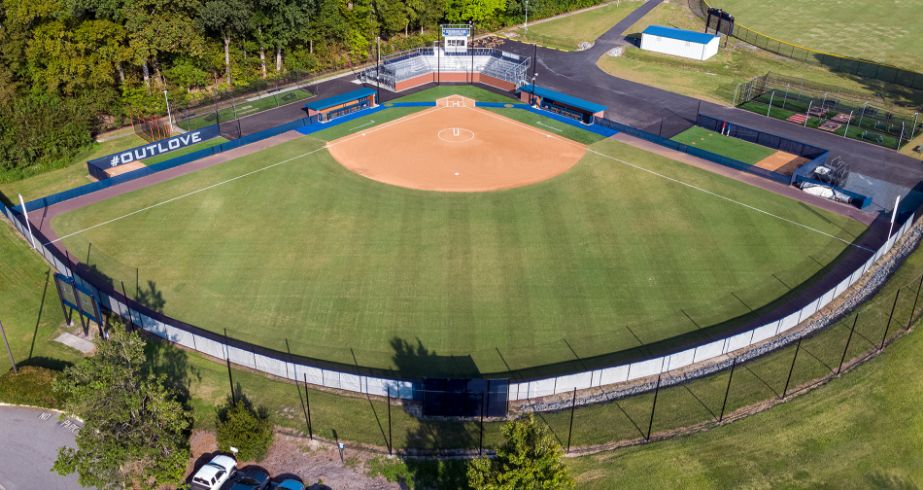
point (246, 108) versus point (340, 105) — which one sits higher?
point (340, 105)

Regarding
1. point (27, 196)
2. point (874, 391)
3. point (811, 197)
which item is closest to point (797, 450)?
point (874, 391)

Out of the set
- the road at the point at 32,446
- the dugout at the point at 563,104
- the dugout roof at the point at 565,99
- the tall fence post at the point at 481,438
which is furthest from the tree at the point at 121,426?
the dugout at the point at 563,104

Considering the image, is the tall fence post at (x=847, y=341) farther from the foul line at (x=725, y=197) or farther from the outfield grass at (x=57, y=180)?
the outfield grass at (x=57, y=180)

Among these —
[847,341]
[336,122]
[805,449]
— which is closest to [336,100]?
[336,122]

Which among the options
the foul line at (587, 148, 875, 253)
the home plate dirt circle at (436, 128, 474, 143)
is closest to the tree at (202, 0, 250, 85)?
the home plate dirt circle at (436, 128, 474, 143)

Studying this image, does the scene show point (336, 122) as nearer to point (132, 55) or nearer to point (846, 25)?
point (132, 55)

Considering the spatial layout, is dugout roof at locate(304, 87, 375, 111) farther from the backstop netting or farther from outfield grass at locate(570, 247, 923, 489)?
outfield grass at locate(570, 247, 923, 489)
